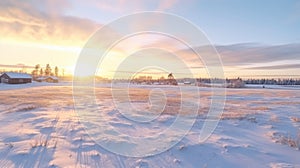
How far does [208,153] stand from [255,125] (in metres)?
4.87

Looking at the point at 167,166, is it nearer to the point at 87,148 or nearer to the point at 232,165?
the point at 232,165

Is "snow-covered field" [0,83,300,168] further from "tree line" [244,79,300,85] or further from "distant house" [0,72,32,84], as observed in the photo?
"tree line" [244,79,300,85]

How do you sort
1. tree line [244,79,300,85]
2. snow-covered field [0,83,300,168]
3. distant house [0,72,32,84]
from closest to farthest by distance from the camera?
snow-covered field [0,83,300,168], distant house [0,72,32,84], tree line [244,79,300,85]

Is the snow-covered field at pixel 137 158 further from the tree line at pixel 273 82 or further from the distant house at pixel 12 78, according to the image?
the tree line at pixel 273 82

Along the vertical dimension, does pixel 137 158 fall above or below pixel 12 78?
below

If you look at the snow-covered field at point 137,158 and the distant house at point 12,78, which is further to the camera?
the distant house at point 12,78

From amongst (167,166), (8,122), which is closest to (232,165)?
(167,166)

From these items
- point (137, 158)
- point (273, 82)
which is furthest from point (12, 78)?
point (273, 82)

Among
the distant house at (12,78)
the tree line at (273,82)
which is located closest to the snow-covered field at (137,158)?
the distant house at (12,78)

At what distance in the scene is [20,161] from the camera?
5.19 metres

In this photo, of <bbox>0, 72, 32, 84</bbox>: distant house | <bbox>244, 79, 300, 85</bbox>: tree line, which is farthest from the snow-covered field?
<bbox>244, 79, 300, 85</bbox>: tree line

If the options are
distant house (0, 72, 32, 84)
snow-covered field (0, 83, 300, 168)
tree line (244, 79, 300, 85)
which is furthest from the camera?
tree line (244, 79, 300, 85)

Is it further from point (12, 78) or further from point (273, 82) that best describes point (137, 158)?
point (273, 82)

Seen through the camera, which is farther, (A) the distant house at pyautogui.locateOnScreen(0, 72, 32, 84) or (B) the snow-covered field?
(A) the distant house at pyautogui.locateOnScreen(0, 72, 32, 84)
